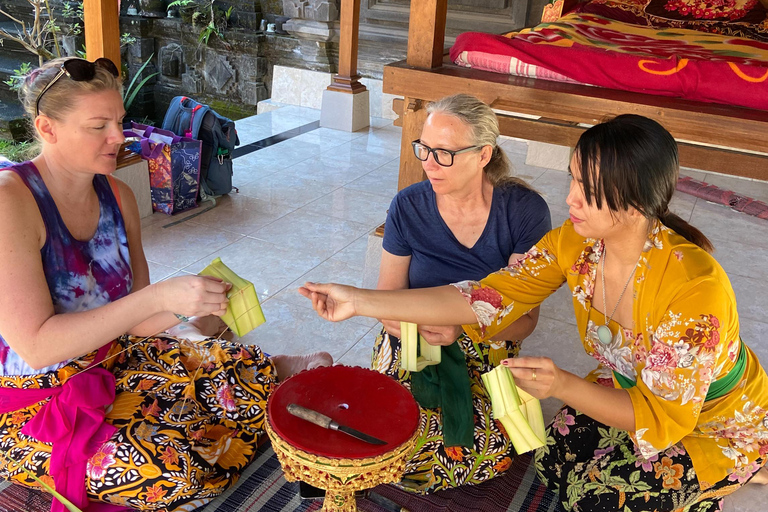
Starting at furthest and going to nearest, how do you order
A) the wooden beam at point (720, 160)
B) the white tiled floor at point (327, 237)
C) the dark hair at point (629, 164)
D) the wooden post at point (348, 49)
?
the wooden post at point (348, 49), the white tiled floor at point (327, 237), the wooden beam at point (720, 160), the dark hair at point (629, 164)

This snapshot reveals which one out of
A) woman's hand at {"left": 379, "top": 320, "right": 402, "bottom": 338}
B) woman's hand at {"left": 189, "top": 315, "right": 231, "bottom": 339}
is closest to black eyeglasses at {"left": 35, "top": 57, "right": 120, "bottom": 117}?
woman's hand at {"left": 379, "top": 320, "right": 402, "bottom": 338}

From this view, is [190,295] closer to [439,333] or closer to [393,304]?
[393,304]

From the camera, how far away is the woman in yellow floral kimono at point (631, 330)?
60.2 inches

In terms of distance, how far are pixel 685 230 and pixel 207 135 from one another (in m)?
3.50

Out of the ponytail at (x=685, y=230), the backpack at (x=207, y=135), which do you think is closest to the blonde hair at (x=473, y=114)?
the ponytail at (x=685, y=230)

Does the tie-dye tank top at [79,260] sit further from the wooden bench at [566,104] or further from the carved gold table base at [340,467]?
the wooden bench at [566,104]

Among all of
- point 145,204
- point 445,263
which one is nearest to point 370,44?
point 145,204

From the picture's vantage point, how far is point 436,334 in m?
2.02

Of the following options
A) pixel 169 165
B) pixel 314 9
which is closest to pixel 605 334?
pixel 169 165

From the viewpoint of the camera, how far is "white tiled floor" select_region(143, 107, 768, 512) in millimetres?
3092

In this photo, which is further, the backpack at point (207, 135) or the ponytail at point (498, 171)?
the backpack at point (207, 135)

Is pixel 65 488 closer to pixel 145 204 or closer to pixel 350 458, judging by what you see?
pixel 350 458

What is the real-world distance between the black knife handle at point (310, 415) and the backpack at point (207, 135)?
10.8 ft

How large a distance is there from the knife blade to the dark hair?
765mm
